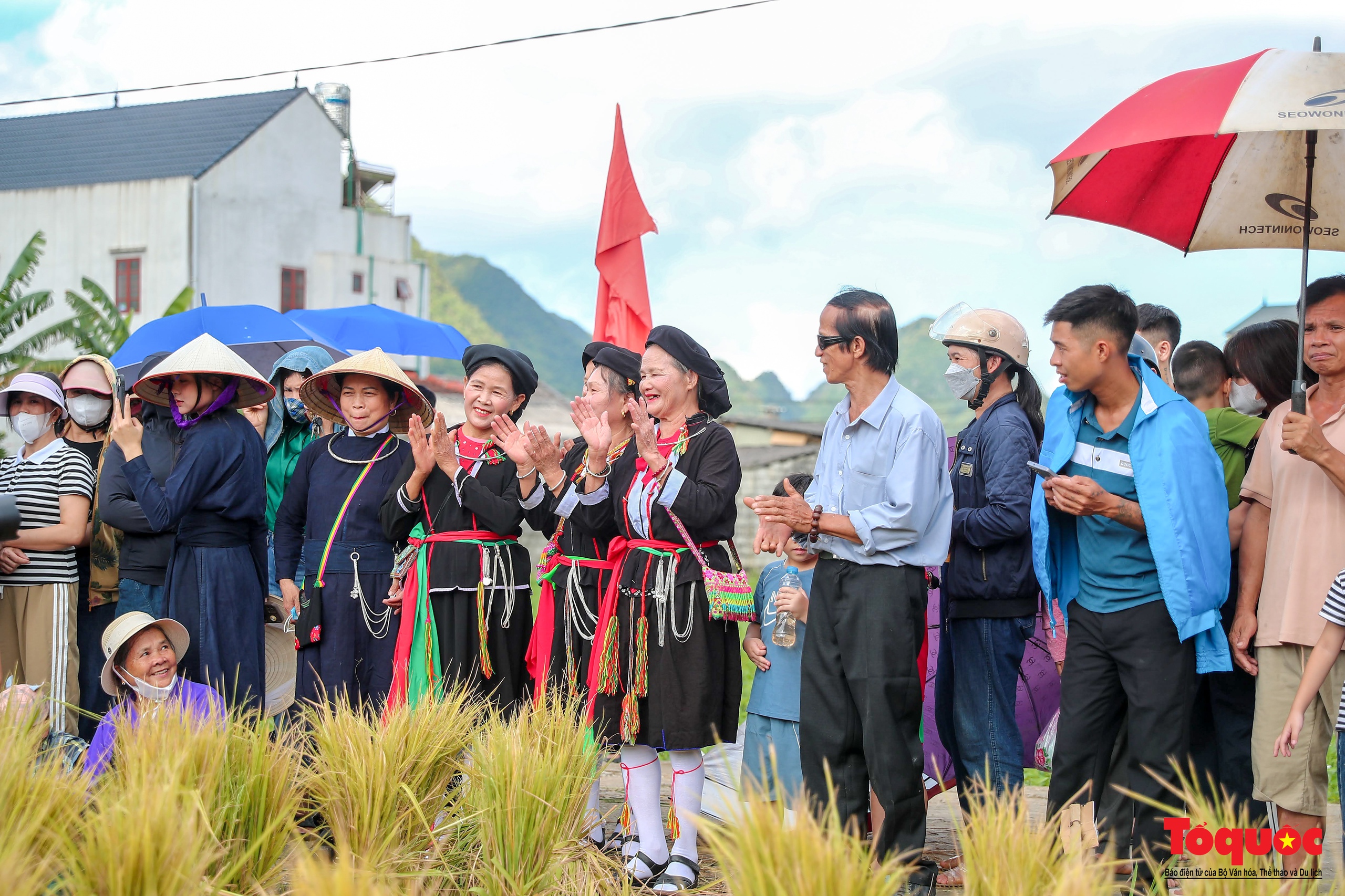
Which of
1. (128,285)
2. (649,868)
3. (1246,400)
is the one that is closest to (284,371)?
(649,868)

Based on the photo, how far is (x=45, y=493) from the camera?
4918 mm

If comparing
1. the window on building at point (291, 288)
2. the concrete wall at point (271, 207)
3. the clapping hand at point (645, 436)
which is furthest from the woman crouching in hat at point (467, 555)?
the window on building at point (291, 288)

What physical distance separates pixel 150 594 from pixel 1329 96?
4921 mm

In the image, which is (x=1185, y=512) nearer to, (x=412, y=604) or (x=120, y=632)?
(x=412, y=604)

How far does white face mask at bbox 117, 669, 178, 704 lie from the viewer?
4.32m

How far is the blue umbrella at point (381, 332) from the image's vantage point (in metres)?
7.49

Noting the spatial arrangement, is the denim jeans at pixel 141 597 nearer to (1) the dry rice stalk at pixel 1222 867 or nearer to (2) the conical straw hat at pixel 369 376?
(2) the conical straw hat at pixel 369 376

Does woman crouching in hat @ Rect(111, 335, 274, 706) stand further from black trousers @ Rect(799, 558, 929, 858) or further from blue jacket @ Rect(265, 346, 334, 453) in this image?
black trousers @ Rect(799, 558, 929, 858)

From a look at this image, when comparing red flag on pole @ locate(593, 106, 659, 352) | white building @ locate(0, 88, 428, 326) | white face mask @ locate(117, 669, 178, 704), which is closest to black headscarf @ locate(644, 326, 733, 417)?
red flag on pole @ locate(593, 106, 659, 352)

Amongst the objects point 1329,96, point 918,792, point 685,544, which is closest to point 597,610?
point 685,544

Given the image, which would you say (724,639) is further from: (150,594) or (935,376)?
(935,376)

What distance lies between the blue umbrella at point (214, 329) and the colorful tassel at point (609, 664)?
415 cm

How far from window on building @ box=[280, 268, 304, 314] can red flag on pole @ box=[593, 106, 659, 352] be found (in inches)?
1097

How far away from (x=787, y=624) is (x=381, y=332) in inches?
168
